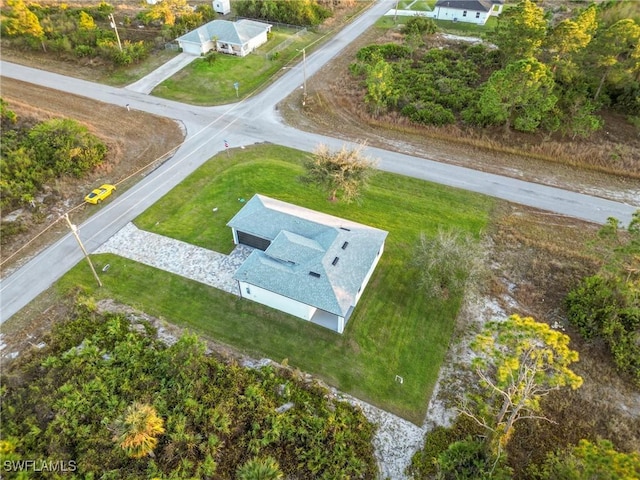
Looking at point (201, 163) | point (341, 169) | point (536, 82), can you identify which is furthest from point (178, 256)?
point (536, 82)

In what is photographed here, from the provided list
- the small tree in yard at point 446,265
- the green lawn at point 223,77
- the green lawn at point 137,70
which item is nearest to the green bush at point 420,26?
the green lawn at point 223,77

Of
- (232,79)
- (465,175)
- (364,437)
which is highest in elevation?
(232,79)

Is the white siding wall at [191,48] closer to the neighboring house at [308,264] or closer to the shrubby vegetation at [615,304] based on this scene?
the neighboring house at [308,264]

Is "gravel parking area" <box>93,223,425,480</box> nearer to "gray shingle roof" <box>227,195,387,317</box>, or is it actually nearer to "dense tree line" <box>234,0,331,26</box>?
"gray shingle roof" <box>227,195,387,317</box>

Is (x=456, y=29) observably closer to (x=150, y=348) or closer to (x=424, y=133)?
(x=424, y=133)

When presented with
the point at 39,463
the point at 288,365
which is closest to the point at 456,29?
the point at 288,365

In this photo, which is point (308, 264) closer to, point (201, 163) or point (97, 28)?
point (201, 163)
